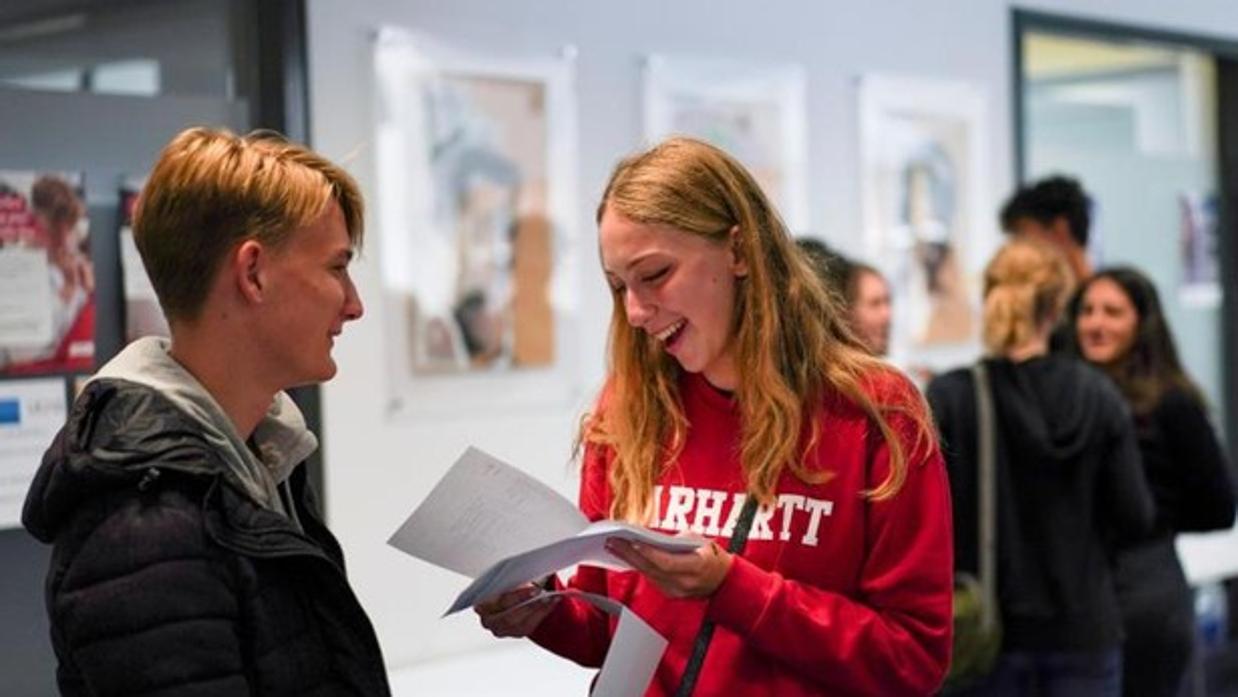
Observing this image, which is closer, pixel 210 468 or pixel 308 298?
pixel 210 468

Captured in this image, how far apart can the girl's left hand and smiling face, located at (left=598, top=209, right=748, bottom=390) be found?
0.27 meters

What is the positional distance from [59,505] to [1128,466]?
2614 millimetres

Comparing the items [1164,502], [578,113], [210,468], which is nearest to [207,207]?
[210,468]

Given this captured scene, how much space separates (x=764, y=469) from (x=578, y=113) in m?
2.26

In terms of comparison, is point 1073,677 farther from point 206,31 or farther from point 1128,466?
point 206,31

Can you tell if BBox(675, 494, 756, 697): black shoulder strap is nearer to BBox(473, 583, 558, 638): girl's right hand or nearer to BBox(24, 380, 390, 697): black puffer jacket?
BBox(473, 583, 558, 638): girl's right hand

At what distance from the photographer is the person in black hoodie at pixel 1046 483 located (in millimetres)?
3590

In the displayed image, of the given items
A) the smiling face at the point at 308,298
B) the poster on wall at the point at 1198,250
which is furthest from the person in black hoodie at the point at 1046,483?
the poster on wall at the point at 1198,250

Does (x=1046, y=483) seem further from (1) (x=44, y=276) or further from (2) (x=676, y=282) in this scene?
(1) (x=44, y=276)

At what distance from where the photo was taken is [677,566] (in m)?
1.89

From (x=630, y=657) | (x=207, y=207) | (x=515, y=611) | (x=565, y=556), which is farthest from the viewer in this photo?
(x=515, y=611)

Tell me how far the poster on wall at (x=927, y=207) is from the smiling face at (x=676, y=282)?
2999 mm

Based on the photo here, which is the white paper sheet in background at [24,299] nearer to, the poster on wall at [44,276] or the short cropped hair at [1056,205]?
the poster on wall at [44,276]

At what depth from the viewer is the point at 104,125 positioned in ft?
10.7
